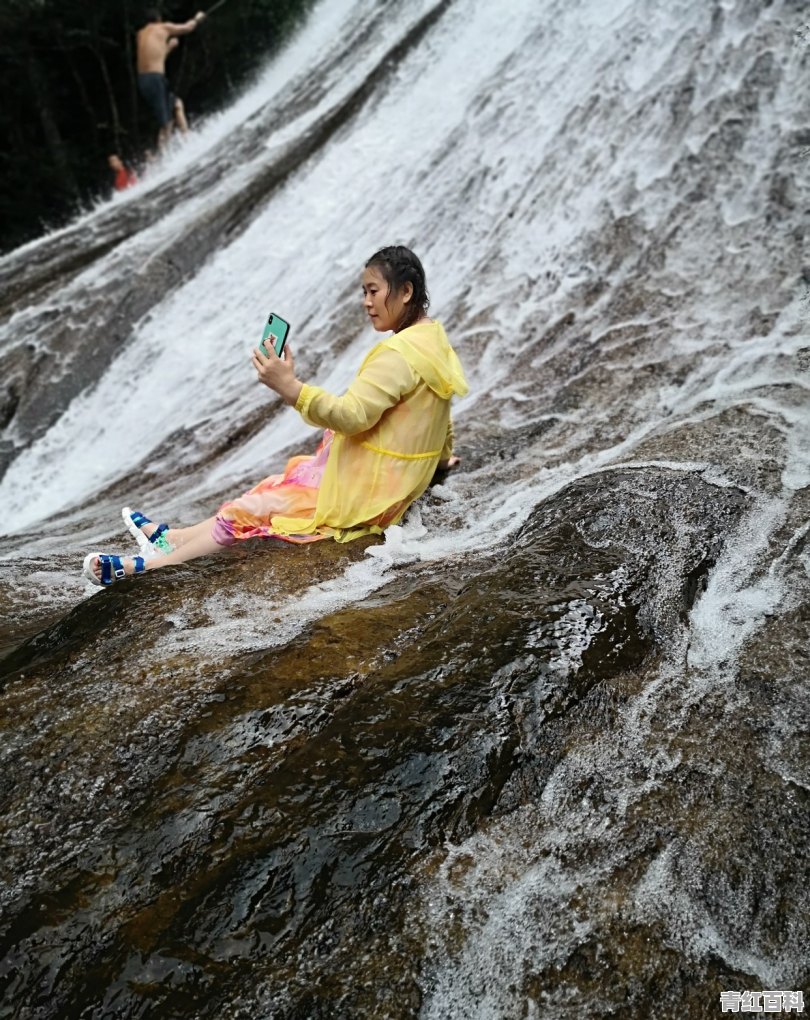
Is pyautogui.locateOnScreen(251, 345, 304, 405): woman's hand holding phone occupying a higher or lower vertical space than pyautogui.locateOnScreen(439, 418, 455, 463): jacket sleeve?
higher

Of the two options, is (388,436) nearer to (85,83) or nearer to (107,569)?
(107,569)

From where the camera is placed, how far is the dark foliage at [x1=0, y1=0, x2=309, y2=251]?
14.5 metres

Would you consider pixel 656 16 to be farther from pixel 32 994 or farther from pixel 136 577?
pixel 32 994

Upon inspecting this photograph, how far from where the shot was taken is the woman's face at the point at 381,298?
11.6ft

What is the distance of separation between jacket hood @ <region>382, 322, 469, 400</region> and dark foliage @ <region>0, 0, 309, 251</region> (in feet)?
43.5

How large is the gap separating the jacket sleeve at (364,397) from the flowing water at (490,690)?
54 cm

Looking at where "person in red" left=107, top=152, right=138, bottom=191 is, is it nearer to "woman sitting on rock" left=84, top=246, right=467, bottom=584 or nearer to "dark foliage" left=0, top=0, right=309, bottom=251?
"dark foliage" left=0, top=0, right=309, bottom=251

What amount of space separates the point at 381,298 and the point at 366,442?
0.57 m

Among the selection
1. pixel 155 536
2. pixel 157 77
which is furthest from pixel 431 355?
pixel 157 77

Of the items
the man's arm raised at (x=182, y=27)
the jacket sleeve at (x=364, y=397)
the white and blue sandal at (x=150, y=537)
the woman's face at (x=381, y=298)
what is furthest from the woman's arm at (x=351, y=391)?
the man's arm raised at (x=182, y=27)

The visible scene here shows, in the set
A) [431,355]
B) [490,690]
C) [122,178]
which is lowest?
[490,690]

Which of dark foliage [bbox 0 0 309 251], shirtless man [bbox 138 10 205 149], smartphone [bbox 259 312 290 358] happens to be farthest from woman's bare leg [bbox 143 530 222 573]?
dark foliage [bbox 0 0 309 251]

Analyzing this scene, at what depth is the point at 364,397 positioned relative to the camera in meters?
3.44

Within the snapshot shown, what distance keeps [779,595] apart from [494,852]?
1.47 m
